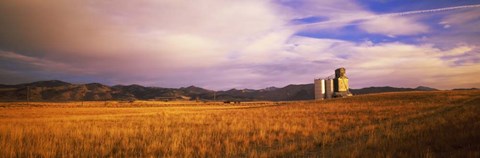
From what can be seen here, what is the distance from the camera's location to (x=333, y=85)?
271 feet

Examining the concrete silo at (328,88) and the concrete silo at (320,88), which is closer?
the concrete silo at (328,88)

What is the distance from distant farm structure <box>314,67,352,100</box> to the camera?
81375 mm

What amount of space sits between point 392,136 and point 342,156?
4.38 meters

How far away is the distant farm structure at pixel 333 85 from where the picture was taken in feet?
267

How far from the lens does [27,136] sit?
15.6 meters

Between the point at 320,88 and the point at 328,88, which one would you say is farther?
the point at 320,88

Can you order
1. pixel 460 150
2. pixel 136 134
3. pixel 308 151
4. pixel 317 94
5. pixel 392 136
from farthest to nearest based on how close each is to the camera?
pixel 317 94
pixel 136 134
pixel 392 136
pixel 308 151
pixel 460 150

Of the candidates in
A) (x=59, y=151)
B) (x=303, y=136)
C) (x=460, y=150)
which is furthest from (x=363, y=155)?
(x=59, y=151)

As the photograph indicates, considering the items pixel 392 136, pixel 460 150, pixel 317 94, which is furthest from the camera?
pixel 317 94

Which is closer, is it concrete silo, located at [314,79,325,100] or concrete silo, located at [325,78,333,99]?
concrete silo, located at [325,78,333,99]

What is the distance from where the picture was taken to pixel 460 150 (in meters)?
9.30

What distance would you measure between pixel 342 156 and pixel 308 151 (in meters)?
2.42

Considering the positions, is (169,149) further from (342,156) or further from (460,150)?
(460,150)

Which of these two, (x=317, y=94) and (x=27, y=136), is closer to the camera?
→ (x=27, y=136)
